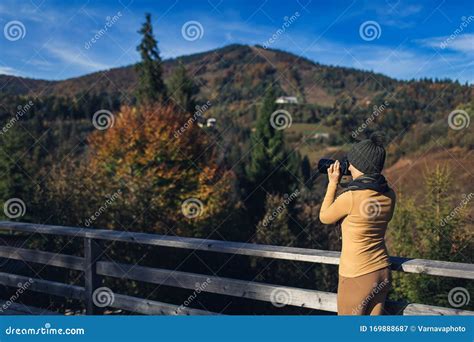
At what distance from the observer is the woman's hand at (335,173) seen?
3.00 metres

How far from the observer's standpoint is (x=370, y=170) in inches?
113

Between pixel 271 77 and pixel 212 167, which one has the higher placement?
pixel 271 77

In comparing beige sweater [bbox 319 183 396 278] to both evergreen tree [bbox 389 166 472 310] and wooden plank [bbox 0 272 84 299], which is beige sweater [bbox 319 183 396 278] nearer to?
wooden plank [bbox 0 272 84 299]

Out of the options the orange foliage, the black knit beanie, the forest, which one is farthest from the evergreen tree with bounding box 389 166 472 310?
the black knit beanie

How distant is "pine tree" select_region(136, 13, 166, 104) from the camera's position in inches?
1388

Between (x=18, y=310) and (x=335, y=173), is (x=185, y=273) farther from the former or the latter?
(x=18, y=310)

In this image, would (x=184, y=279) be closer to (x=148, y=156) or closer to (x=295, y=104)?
(x=148, y=156)

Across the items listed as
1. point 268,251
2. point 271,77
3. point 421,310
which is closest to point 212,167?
point 268,251

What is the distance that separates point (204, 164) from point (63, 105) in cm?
2007

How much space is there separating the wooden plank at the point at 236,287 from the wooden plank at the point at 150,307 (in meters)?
0.19

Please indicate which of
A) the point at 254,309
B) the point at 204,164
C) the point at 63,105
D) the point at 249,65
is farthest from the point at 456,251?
the point at 249,65

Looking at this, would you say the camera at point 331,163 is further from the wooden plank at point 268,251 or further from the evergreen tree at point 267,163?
the evergreen tree at point 267,163

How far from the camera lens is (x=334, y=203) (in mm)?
2887

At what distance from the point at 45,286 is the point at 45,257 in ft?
0.93
